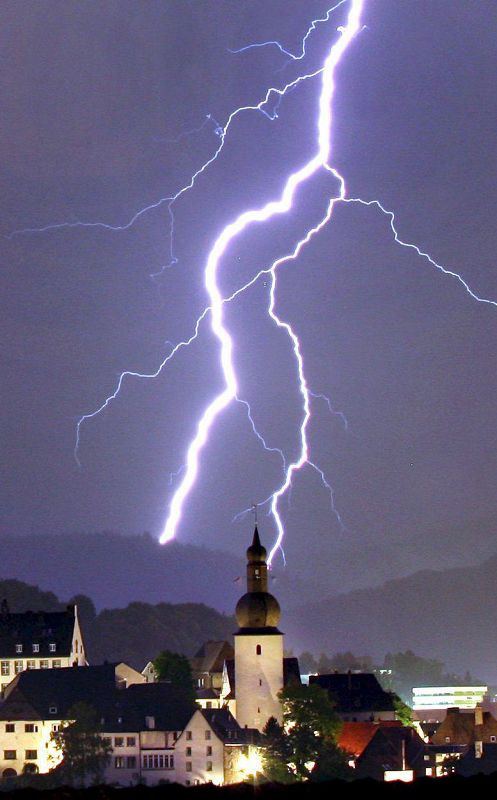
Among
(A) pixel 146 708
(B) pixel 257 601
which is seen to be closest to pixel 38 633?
(B) pixel 257 601

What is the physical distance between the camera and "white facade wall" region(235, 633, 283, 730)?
314ft

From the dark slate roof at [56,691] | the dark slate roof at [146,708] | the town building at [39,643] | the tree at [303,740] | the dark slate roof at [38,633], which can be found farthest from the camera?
the dark slate roof at [38,633]

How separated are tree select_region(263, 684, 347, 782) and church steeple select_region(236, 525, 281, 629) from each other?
6.09 meters

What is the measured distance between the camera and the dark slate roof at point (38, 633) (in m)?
107

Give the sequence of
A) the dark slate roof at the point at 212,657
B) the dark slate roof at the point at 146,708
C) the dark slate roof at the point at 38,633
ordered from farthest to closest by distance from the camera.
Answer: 1. the dark slate roof at the point at 212,657
2. the dark slate roof at the point at 38,633
3. the dark slate roof at the point at 146,708

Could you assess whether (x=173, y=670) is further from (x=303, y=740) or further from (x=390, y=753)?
(x=390, y=753)

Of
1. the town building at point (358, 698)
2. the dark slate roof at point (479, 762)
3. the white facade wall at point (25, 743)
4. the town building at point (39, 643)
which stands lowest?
the dark slate roof at point (479, 762)

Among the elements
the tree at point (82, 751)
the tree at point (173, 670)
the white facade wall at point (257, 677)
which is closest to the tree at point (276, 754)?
the white facade wall at point (257, 677)

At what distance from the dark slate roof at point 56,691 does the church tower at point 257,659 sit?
639 cm

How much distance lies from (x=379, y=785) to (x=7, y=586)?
430 feet

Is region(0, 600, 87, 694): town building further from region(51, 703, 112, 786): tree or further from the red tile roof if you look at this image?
region(51, 703, 112, 786): tree

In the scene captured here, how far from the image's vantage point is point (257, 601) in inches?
3912

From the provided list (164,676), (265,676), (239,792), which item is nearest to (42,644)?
(164,676)

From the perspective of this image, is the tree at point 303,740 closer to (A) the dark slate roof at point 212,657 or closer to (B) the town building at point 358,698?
(B) the town building at point 358,698
